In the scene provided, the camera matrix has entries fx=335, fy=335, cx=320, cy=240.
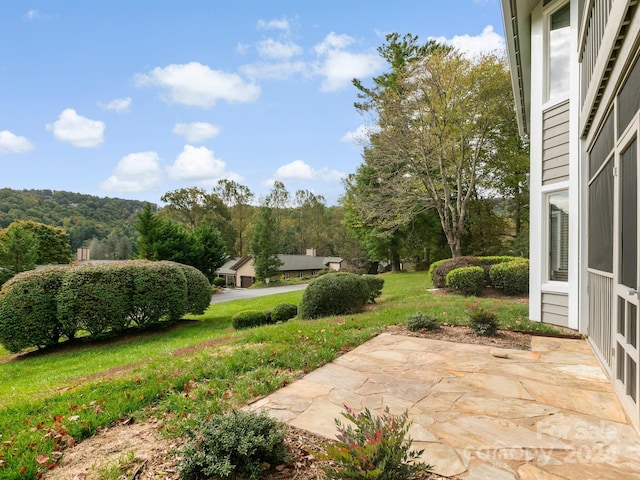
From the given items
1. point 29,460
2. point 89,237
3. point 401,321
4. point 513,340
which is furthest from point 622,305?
point 89,237

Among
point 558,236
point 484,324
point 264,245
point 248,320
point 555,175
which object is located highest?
point 555,175

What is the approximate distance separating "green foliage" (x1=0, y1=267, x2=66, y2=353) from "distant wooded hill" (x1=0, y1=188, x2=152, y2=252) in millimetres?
27647

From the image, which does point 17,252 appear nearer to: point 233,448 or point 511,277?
point 233,448

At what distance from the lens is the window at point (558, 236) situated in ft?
16.4

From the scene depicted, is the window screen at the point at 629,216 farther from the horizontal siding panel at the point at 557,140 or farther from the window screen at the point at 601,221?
the horizontal siding panel at the point at 557,140

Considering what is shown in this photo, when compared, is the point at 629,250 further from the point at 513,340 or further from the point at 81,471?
the point at 81,471

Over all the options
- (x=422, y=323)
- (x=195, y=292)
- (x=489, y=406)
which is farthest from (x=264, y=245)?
(x=489, y=406)

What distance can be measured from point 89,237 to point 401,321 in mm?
44203

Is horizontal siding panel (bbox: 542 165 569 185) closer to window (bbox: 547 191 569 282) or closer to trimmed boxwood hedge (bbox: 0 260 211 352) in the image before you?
window (bbox: 547 191 569 282)

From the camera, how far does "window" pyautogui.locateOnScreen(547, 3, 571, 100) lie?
5.17 m

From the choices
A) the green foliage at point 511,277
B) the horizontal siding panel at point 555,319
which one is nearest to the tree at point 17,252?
the green foliage at point 511,277

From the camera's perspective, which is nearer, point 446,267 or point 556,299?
point 556,299

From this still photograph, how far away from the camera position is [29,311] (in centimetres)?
792

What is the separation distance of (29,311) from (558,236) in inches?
434
